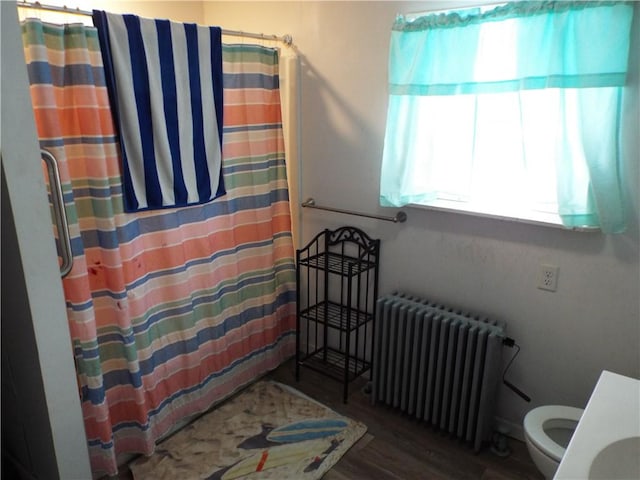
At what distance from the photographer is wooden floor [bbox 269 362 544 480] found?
1.99 m

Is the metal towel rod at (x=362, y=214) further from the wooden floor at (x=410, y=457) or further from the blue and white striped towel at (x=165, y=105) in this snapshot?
the wooden floor at (x=410, y=457)

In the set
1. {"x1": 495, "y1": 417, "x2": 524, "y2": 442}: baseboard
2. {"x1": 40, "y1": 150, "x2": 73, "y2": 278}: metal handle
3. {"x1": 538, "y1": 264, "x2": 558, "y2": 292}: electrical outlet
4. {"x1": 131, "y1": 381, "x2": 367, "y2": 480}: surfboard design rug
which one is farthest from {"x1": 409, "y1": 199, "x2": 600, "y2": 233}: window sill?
{"x1": 40, "y1": 150, "x2": 73, "y2": 278}: metal handle

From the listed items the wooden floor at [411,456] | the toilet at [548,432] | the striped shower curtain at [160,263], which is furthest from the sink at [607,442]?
the striped shower curtain at [160,263]

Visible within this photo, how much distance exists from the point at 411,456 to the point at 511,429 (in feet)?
1.70

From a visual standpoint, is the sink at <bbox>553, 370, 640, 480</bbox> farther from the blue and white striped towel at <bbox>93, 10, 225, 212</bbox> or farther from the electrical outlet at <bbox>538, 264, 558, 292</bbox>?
the blue and white striped towel at <bbox>93, 10, 225, 212</bbox>

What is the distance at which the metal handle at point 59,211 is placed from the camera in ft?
4.60

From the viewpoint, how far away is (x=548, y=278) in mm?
1950

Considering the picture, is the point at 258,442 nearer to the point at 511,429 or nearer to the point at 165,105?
the point at 511,429

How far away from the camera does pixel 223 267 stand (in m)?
2.31

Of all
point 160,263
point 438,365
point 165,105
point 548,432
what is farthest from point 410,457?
point 165,105

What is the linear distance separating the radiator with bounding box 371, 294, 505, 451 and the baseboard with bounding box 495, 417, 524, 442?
0.11 m

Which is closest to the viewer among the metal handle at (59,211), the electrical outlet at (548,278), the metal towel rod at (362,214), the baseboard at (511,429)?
the metal handle at (59,211)

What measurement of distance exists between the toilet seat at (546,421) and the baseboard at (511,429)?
16.9 inches

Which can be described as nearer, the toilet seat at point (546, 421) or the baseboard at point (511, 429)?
the toilet seat at point (546, 421)
